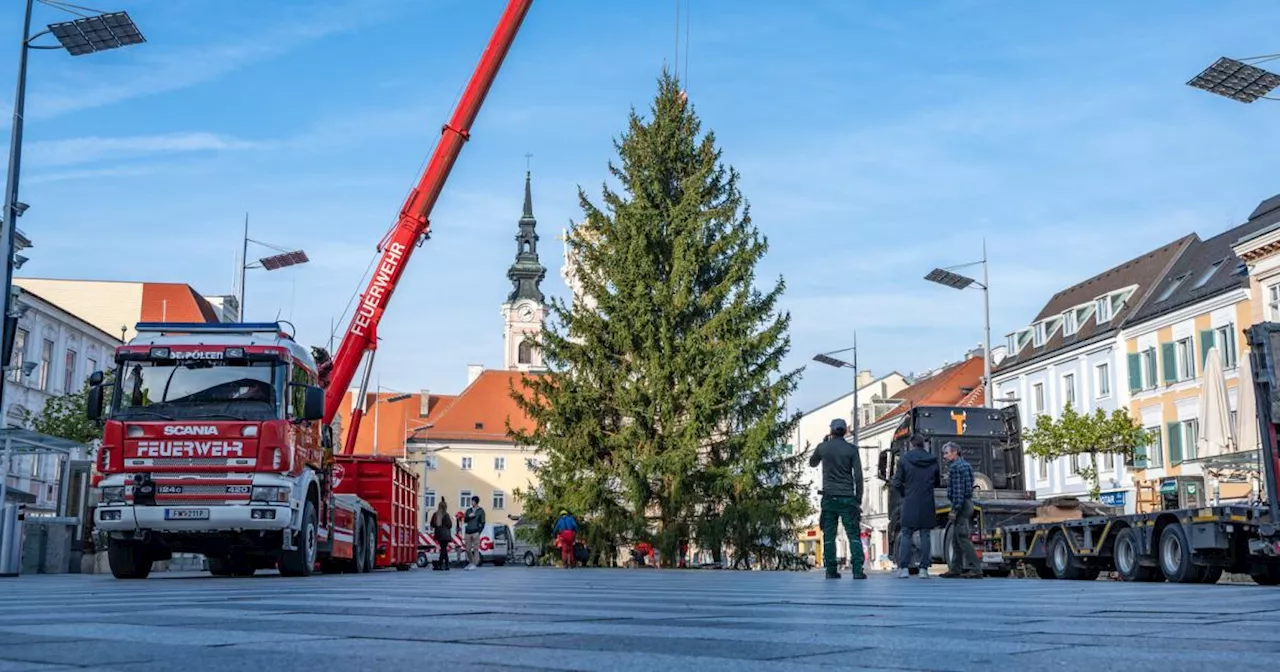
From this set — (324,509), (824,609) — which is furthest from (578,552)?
(824,609)

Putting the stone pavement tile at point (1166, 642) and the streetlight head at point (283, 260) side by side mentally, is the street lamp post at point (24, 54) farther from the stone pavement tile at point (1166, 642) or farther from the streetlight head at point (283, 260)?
the stone pavement tile at point (1166, 642)

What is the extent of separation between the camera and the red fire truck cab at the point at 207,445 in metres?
17.5

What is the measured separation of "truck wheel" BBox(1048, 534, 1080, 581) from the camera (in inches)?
827

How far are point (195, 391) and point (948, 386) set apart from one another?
227 feet

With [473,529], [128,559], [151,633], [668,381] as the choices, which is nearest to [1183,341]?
[668,381]

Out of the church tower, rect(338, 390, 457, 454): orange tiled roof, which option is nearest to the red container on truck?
rect(338, 390, 457, 454): orange tiled roof

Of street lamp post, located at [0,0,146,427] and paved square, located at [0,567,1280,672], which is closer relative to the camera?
paved square, located at [0,567,1280,672]

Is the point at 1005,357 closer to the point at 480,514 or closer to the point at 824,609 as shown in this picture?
the point at 480,514

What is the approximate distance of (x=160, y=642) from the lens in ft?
16.6

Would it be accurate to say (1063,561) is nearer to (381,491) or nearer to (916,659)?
(381,491)

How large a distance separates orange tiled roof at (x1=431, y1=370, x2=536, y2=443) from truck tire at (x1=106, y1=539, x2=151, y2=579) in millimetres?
98765

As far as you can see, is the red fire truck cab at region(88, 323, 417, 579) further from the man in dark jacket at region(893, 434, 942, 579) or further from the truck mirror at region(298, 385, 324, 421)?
the man in dark jacket at region(893, 434, 942, 579)

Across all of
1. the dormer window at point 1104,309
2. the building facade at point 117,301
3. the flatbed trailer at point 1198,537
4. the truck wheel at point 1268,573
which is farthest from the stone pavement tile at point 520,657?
the building facade at point 117,301

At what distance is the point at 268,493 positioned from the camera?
17.6m
